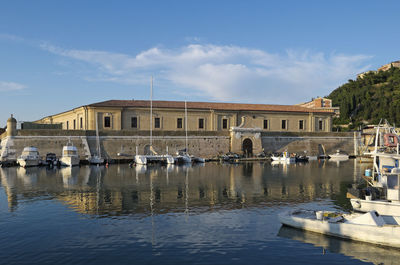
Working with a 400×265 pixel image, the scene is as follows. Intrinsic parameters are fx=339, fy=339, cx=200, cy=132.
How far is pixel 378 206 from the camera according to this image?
16672 mm

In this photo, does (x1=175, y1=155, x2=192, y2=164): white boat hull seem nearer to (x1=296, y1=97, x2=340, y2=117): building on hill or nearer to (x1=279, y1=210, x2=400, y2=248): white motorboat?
(x1=279, y1=210, x2=400, y2=248): white motorboat

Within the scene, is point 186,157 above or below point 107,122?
below

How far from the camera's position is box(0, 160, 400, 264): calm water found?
458 inches

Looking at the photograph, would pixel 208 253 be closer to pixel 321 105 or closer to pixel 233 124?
pixel 233 124

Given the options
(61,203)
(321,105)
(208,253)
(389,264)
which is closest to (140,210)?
(61,203)

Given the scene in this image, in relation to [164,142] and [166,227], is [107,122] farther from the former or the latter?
[166,227]

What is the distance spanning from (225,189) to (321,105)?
90238 mm

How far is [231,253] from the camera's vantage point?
468 inches

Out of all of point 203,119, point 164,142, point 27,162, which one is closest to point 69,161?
point 27,162

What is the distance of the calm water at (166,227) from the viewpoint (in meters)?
11.6

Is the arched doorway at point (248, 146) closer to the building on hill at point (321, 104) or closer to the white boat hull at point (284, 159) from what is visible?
the white boat hull at point (284, 159)

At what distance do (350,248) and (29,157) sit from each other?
42.5 metres

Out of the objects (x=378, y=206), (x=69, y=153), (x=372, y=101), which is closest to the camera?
(x=378, y=206)

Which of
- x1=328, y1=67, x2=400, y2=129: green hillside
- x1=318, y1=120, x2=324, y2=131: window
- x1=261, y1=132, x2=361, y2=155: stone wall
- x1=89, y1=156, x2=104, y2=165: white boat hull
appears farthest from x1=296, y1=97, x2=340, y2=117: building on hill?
x1=89, y1=156, x2=104, y2=165: white boat hull
